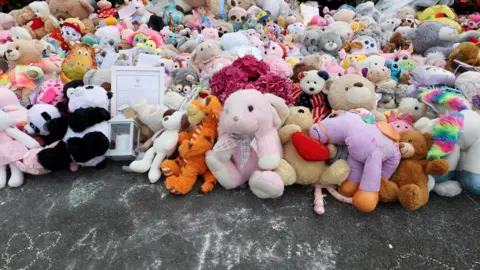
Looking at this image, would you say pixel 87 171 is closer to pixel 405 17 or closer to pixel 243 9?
pixel 243 9

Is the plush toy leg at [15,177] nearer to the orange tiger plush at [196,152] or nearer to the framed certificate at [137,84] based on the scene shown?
the framed certificate at [137,84]

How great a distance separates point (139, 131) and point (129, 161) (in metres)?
0.27

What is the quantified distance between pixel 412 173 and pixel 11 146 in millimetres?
2874

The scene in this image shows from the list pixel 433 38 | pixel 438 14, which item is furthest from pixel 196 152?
pixel 438 14

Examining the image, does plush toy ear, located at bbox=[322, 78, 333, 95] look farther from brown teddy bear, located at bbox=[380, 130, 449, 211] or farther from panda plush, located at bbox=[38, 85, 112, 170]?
panda plush, located at bbox=[38, 85, 112, 170]

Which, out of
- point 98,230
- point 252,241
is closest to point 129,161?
point 98,230

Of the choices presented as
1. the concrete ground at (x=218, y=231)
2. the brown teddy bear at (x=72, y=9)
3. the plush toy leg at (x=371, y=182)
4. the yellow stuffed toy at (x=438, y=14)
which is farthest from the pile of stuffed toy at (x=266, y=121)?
the brown teddy bear at (x=72, y=9)

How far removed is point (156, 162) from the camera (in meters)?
2.57

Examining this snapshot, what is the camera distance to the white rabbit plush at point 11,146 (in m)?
2.51

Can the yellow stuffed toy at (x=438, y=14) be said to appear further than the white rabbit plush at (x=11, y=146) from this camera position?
Yes

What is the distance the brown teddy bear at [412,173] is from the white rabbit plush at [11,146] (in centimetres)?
260

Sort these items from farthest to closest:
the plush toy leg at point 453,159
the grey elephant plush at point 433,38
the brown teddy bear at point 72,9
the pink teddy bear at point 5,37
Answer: the brown teddy bear at point 72,9
the pink teddy bear at point 5,37
the grey elephant plush at point 433,38
the plush toy leg at point 453,159

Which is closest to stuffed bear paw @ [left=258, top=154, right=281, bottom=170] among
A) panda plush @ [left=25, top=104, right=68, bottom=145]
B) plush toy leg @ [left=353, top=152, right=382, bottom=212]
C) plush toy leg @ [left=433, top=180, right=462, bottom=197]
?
plush toy leg @ [left=353, top=152, right=382, bottom=212]

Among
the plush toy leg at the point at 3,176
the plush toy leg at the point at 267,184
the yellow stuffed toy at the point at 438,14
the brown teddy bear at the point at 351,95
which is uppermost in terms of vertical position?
the yellow stuffed toy at the point at 438,14
